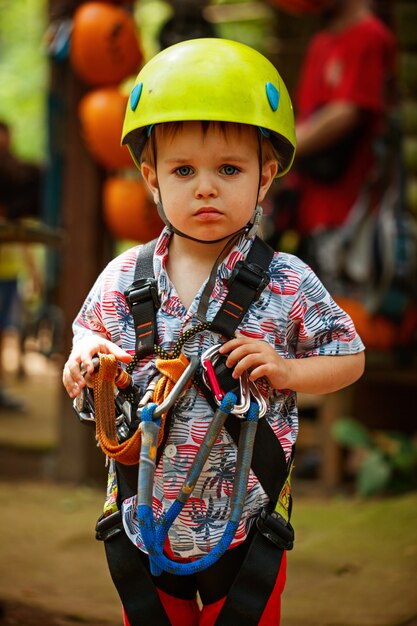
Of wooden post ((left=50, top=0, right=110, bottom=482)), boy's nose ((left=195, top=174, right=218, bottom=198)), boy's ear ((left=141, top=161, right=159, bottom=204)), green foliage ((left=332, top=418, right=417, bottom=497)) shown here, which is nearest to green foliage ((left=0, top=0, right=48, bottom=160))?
wooden post ((left=50, top=0, right=110, bottom=482))

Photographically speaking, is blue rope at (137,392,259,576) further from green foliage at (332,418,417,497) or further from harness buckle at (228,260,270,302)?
green foliage at (332,418,417,497)

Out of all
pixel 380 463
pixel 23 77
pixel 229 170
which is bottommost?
pixel 23 77

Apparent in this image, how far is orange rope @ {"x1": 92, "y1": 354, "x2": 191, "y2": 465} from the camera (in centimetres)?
239

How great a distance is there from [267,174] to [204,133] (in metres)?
0.24

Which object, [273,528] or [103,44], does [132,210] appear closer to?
[103,44]

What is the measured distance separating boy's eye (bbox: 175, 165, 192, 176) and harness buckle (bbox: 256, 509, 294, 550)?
0.81m

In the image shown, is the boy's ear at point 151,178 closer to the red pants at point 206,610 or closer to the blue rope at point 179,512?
the blue rope at point 179,512

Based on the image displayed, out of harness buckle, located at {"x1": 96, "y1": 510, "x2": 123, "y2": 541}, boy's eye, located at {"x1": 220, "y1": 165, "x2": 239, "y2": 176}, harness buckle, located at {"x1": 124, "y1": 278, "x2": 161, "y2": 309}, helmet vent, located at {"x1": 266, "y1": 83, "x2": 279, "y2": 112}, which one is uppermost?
helmet vent, located at {"x1": 266, "y1": 83, "x2": 279, "y2": 112}

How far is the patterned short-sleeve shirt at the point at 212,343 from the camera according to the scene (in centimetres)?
245

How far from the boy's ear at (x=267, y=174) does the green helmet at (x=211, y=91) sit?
0.06 m

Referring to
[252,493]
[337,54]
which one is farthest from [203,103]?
[337,54]

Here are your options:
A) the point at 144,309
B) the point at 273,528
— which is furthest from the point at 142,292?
the point at 273,528

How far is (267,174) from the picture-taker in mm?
2582

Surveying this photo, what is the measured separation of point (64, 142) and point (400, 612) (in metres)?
3.45
